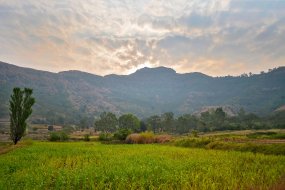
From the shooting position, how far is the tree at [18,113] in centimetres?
5472

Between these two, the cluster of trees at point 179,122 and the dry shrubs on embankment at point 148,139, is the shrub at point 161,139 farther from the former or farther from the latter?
the cluster of trees at point 179,122

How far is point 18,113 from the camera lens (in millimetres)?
55094

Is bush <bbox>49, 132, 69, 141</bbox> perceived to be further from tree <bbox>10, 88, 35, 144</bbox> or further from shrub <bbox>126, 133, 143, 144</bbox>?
tree <bbox>10, 88, 35, 144</bbox>

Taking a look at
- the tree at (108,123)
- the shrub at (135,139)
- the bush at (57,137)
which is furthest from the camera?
the tree at (108,123)

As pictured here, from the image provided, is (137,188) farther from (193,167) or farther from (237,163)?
(237,163)

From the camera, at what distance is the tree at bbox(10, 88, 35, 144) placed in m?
54.7

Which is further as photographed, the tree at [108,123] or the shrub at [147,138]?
the tree at [108,123]

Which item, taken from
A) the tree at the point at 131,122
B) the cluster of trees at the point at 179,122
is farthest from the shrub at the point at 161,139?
the tree at the point at 131,122

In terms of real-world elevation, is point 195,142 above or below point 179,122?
below

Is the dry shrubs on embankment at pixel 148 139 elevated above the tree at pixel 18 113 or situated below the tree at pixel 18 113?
below

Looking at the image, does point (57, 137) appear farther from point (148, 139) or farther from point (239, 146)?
point (239, 146)

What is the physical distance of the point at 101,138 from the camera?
88750mm

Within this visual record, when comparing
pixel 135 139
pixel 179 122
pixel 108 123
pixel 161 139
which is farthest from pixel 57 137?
pixel 108 123

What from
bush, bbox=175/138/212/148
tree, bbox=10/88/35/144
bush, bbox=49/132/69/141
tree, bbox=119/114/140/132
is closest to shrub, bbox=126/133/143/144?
bush, bbox=175/138/212/148
